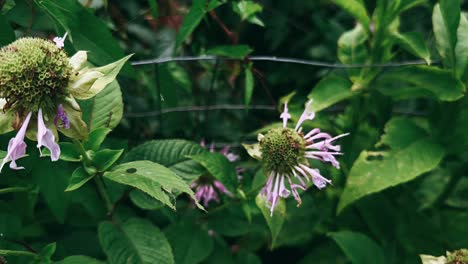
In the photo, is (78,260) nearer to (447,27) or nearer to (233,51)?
(233,51)

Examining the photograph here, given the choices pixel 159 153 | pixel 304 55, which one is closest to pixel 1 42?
pixel 159 153

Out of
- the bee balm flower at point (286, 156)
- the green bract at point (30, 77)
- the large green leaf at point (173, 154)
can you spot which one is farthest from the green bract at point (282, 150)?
the green bract at point (30, 77)

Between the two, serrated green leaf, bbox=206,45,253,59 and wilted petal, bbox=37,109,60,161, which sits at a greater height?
serrated green leaf, bbox=206,45,253,59

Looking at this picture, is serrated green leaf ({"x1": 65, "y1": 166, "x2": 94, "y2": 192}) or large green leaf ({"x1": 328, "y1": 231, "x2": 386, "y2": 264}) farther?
large green leaf ({"x1": 328, "y1": 231, "x2": 386, "y2": 264})

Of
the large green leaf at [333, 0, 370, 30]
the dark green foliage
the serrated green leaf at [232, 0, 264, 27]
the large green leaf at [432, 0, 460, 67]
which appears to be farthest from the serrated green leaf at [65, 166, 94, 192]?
the large green leaf at [432, 0, 460, 67]

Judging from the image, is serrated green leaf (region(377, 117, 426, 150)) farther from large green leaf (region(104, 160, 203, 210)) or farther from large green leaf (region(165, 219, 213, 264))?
large green leaf (region(104, 160, 203, 210))

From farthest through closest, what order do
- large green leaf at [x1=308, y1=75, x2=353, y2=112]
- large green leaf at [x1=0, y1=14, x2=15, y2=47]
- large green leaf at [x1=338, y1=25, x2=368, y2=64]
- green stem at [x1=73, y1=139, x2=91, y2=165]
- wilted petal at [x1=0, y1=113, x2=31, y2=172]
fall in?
large green leaf at [x1=338, y1=25, x2=368, y2=64] → large green leaf at [x1=308, y1=75, x2=353, y2=112] → large green leaf at [x1=0, y1=14, x2=15, y2=47] → green stem at [x1=73, y1=139, x2=91, y2=165] → wilted petal at [x1=0, y1=113, x2=31, y2=172]

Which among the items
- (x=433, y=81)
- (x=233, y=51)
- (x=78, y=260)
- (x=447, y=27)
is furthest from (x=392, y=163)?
(x=78, y=260)
